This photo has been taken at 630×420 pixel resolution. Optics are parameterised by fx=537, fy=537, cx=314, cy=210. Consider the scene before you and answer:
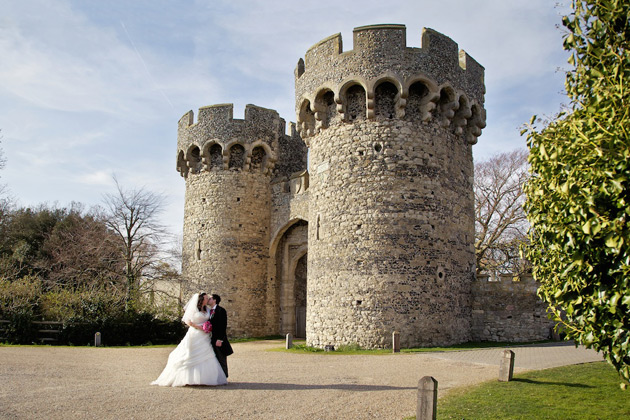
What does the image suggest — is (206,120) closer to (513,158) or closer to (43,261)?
(43,261)

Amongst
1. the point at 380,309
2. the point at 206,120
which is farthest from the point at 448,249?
the point at 206,120

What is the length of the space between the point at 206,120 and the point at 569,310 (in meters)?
19.2

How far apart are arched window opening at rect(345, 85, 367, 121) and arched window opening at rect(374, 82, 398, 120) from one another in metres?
0.42

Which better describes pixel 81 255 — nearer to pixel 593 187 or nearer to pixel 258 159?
pixel 258 159

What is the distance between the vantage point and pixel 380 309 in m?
14.8

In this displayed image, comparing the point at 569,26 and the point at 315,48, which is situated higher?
the point at 315,48

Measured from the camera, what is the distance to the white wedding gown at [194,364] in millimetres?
8555

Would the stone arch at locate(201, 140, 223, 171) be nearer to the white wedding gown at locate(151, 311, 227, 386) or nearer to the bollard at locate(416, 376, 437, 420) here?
the white wedding gown at locate(151, 311, 227, 386)

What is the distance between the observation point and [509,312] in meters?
16.5

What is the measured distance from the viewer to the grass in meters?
6.92

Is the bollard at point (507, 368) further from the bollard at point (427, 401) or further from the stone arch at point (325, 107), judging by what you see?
the stone arch at point (325, 107)

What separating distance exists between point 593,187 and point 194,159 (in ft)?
65.4

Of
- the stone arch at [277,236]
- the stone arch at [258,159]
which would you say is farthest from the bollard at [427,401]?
the stone arch at [258,159]

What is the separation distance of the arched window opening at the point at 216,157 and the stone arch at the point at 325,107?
682 cm
